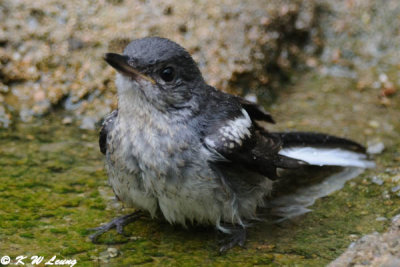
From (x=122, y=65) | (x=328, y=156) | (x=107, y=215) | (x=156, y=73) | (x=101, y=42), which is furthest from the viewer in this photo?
(x=101, y=42)

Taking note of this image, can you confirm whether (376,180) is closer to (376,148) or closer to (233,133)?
(376,148)

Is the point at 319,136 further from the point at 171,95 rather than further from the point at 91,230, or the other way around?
the point at 91,230

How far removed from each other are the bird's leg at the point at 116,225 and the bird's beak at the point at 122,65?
43.1 inches

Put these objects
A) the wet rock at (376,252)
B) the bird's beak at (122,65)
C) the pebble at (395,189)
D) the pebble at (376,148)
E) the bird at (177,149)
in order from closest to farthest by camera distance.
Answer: the wet rock at (376,252) < the bird's beak at (122,65) < the bird at (177,149) < the pebble at (395,189) < the pebble at (376,148)

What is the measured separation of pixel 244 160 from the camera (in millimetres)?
4066

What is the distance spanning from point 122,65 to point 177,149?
27.6 inches

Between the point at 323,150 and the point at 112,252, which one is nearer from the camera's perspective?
the point at 112,252

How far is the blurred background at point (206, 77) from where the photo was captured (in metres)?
4.68

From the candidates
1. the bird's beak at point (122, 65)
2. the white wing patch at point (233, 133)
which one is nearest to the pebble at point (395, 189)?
the white wing patch at point (233, 133)

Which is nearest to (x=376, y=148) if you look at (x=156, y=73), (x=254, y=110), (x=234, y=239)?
(x=254, y=110)

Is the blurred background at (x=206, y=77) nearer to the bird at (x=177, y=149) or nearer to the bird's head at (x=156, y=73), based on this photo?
the bird at (x=177, y=149)

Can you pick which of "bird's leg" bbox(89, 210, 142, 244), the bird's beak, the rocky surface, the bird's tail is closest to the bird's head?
the bird's beak

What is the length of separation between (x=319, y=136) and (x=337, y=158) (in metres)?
0.27

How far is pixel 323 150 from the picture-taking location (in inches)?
206
